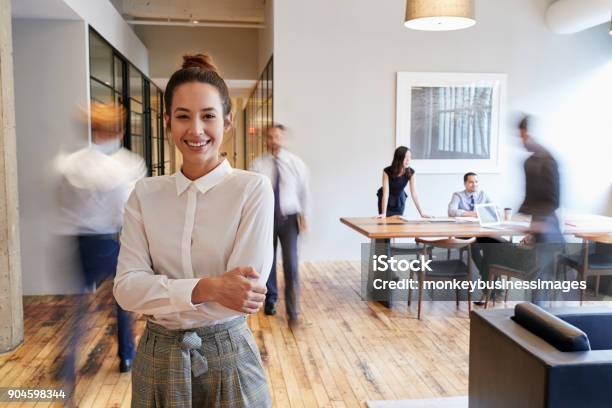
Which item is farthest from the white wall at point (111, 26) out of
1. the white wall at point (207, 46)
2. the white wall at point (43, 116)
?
the white wall at point (207, 46)

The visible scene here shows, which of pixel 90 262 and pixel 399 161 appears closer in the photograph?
pixel 90 262

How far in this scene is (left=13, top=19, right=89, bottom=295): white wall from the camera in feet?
17.8

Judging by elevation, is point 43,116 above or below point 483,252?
above

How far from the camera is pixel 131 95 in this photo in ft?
27.6

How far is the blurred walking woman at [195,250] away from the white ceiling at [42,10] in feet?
14.3

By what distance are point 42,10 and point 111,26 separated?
198 centimetres

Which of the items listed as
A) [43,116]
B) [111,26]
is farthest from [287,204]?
[111,26]

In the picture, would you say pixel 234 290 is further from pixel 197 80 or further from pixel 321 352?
pixel 321 352

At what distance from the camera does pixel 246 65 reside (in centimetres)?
1076

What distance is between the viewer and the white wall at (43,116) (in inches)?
213

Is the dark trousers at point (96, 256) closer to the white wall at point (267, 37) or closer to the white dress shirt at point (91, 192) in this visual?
the white dress shirt at point (91, 192)

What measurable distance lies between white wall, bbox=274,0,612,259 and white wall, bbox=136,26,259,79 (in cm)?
349

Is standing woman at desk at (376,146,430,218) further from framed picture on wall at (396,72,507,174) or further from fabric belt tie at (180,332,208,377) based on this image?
fabric belt tie at (180,332,208,377)

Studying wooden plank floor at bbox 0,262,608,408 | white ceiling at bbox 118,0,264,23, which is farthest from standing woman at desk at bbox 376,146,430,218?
white ceiling at bbox 118,0,264,23
